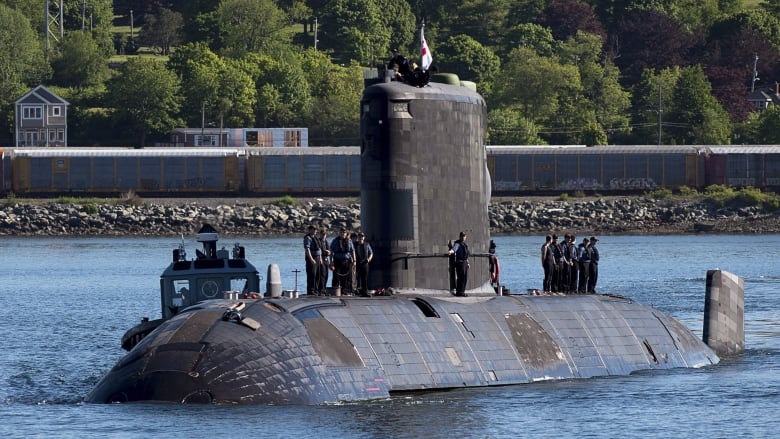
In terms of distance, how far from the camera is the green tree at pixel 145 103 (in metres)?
137

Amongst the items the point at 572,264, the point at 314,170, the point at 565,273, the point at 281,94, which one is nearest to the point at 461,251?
the point at 565,273

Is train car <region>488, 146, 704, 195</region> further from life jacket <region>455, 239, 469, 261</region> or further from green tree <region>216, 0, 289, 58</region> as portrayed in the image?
life jacket <region>455, 239, 469, 261</region>

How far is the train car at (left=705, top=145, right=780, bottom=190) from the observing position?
376ft

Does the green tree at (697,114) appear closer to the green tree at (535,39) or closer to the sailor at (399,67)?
the green tree at (535,39)

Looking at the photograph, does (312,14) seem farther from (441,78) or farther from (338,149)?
(441,78)

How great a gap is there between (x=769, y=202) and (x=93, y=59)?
245 ft

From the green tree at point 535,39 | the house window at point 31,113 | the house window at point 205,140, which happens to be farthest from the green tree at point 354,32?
the house window at point 31,113

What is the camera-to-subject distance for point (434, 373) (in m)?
28.0

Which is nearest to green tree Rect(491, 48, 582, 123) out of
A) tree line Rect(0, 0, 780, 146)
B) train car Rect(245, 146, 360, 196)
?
tree line Rect(0, 0, 780, 146)

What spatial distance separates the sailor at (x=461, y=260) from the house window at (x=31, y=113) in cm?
11066

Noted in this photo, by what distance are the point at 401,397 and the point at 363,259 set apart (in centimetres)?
362

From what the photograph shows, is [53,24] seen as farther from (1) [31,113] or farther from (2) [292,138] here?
(2) [292,138]

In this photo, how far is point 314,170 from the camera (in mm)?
113938

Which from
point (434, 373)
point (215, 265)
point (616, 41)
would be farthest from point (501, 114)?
point (434, 373)
